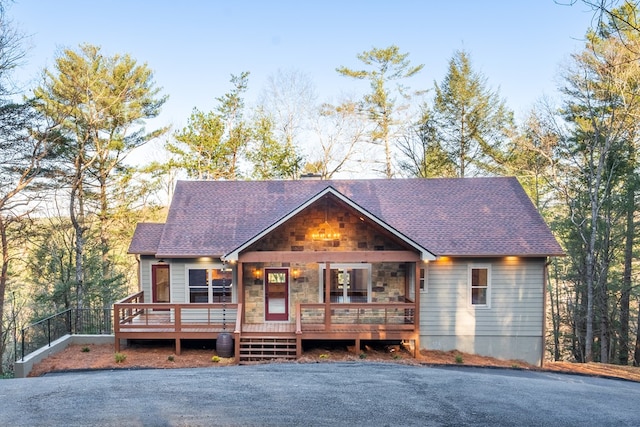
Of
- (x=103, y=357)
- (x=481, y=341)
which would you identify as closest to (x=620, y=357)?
(x=481, y=341)

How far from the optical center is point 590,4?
14.3 ft

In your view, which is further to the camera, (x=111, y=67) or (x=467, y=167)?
(x=467, y=167)

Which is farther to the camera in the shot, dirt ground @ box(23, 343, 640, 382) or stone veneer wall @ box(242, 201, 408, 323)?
stone veneer wall @ box(242, 201, 408, 323)

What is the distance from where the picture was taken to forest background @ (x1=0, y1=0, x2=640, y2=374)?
15359 millimetres

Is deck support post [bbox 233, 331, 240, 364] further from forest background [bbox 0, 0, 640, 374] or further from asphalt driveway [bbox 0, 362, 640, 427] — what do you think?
forest background [bbox 0, 0, 640, 374]

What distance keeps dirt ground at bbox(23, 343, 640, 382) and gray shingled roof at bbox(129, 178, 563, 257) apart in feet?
9.76

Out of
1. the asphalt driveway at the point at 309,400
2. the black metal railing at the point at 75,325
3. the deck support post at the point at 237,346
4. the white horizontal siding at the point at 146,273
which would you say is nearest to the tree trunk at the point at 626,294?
the asphalt driveway at the point at 309,400

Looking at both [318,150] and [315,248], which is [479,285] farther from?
[318,150]

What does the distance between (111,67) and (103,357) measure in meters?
15.3

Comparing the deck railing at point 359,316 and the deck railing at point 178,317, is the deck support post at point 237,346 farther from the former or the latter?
the deck railing at point 359,316

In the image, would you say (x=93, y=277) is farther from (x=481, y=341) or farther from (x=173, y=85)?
(x=481, y=341)

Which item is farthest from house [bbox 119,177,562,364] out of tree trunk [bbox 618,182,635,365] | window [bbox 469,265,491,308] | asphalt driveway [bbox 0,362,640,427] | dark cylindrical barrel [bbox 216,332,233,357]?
tree trunk [bbox 618,182,635,365]

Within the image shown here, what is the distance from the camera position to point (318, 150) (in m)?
25.4

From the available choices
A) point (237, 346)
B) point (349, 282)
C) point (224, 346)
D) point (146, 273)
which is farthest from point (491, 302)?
point (146, 273)
